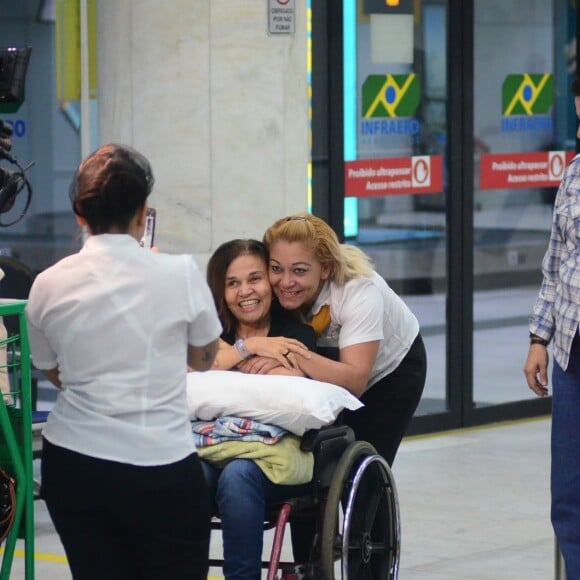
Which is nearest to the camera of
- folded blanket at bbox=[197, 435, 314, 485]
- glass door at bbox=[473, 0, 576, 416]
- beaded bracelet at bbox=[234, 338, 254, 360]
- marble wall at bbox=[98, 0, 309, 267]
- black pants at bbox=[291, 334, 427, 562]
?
folded blanket at bbox=[197, 435, 314, 485]

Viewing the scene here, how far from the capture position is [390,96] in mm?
8711

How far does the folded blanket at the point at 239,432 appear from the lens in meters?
4.74

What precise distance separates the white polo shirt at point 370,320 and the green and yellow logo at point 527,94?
4.13 meters

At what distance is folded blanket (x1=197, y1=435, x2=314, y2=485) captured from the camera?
15.4 feet

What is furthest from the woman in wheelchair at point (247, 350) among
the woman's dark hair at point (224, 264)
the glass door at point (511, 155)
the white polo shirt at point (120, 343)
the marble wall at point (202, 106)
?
the glass door at point (511, 155)

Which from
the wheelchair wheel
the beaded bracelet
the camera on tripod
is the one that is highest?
the camera on tripod

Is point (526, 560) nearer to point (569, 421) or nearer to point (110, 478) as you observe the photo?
point (569, 421)

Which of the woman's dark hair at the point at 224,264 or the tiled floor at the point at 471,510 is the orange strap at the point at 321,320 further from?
the tiled floor at the point at 471,510

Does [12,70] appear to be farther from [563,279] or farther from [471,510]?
[471,510]

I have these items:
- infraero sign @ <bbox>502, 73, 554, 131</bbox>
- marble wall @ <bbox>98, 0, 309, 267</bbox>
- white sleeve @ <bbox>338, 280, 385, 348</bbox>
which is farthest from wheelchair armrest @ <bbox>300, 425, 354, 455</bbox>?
infraero sign @ <bbox>502, 73, 554, 131</bbox>

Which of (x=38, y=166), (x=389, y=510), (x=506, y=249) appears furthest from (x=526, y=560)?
(x=38, y=166)

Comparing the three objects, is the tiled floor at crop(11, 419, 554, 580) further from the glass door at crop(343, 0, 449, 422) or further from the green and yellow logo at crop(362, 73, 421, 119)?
the green and yellow logo at crop(362, 73, 421, 119)

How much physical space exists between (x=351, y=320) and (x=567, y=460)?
2.63 ft

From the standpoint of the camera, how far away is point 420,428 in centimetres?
890
